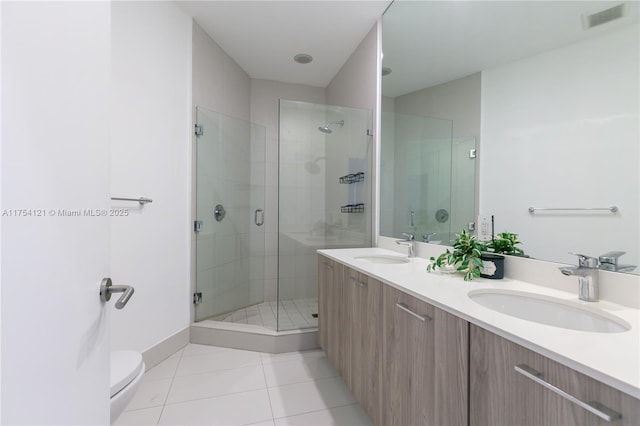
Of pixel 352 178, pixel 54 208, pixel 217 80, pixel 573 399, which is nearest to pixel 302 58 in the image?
pixel 217 80

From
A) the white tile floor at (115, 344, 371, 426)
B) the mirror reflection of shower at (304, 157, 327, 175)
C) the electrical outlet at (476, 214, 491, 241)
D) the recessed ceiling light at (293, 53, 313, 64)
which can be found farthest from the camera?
the recessed ceiling light at (293, 53, 313, 64)

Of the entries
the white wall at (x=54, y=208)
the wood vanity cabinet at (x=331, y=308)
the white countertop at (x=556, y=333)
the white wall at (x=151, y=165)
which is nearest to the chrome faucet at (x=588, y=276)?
the white countertop at (x=556, y=333)

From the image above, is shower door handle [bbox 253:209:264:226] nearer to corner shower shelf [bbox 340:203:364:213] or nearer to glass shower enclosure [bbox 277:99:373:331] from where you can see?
glass shower enclosure [bbox 277:99:373:331]

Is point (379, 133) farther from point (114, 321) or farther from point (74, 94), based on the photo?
point (114, 321)

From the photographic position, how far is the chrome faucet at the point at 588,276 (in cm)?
87

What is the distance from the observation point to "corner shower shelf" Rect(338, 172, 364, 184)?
2469 mm

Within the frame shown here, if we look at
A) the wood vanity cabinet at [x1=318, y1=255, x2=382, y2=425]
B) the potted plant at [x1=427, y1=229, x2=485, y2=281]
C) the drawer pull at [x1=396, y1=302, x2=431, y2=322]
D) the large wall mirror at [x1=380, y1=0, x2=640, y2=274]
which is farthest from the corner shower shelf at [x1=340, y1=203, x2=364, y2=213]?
the drawer pull at [x1=396, y1=302, x2=431, y2=322]

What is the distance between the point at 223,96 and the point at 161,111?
2.87 ft

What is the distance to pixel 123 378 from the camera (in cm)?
111

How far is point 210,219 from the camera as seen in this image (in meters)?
2.60

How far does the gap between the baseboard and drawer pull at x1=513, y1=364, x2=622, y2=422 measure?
2.16m

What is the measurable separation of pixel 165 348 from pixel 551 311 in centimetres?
233

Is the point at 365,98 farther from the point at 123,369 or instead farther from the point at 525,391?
the point at 123,369

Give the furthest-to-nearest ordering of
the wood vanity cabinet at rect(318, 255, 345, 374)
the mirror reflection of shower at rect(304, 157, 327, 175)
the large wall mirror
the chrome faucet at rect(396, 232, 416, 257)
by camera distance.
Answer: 1. the mirror reflection of shower at rect(304, 157, 327, 175)
2. the chrome faucet at rect(396, 232, 416, 257)
3. the wood vanity cabinet at rect(318, 255, 345, 374)
4. the large wall mirror
